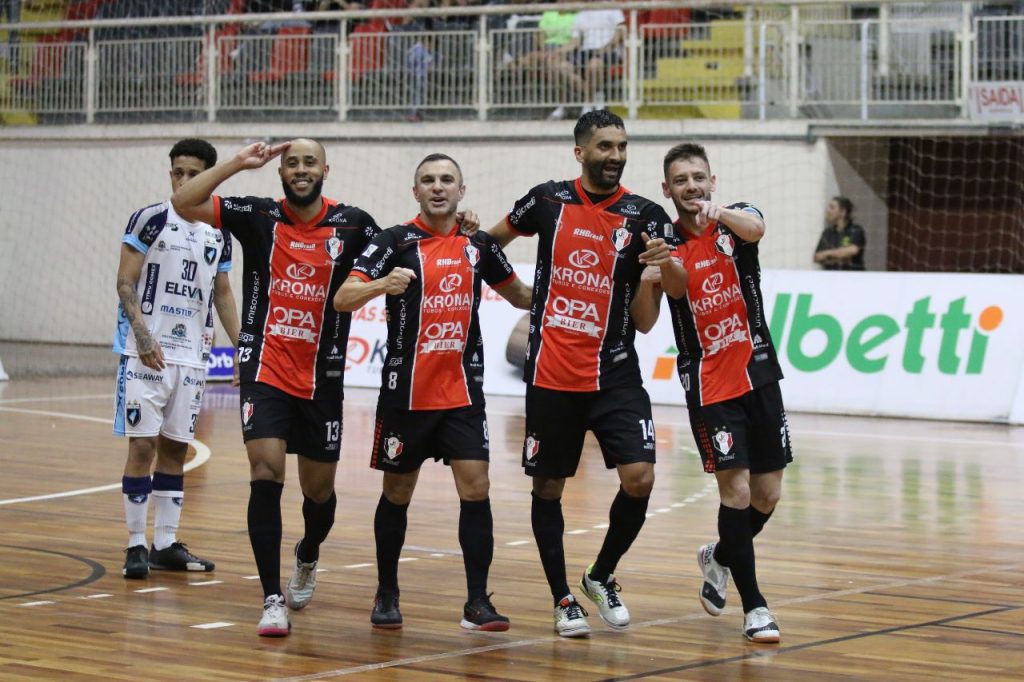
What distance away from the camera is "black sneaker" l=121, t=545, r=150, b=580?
26.5 ft

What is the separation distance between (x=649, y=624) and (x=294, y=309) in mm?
2085

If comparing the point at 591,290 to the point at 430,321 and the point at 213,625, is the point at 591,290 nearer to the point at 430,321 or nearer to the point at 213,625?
the point at 430,321

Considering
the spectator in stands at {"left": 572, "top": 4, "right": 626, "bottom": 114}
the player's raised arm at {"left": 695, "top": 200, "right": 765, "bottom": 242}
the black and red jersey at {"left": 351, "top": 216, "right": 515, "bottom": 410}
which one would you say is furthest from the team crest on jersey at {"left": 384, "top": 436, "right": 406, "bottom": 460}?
the spectator in stands at {"left": 572, "top": 4, "right": 626, "bottom": 114}

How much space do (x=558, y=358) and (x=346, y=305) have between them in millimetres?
951

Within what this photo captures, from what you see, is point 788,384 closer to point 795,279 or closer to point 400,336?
point 795,279

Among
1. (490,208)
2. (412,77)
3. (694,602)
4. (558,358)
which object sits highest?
(412,77)

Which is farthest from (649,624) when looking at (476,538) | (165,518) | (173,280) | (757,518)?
(173,280)

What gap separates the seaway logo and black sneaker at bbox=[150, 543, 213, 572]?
10788 mm

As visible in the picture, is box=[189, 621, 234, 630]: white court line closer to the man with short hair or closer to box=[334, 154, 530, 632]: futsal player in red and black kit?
box=[334, 154, 530, 632]: futsal player in red and black kit

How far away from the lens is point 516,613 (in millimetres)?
7250

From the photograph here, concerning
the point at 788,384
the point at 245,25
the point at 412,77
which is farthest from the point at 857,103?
the point at 245,25

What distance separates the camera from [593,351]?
6.99 meters

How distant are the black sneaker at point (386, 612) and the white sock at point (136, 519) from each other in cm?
178

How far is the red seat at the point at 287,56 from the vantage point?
23.9 m
